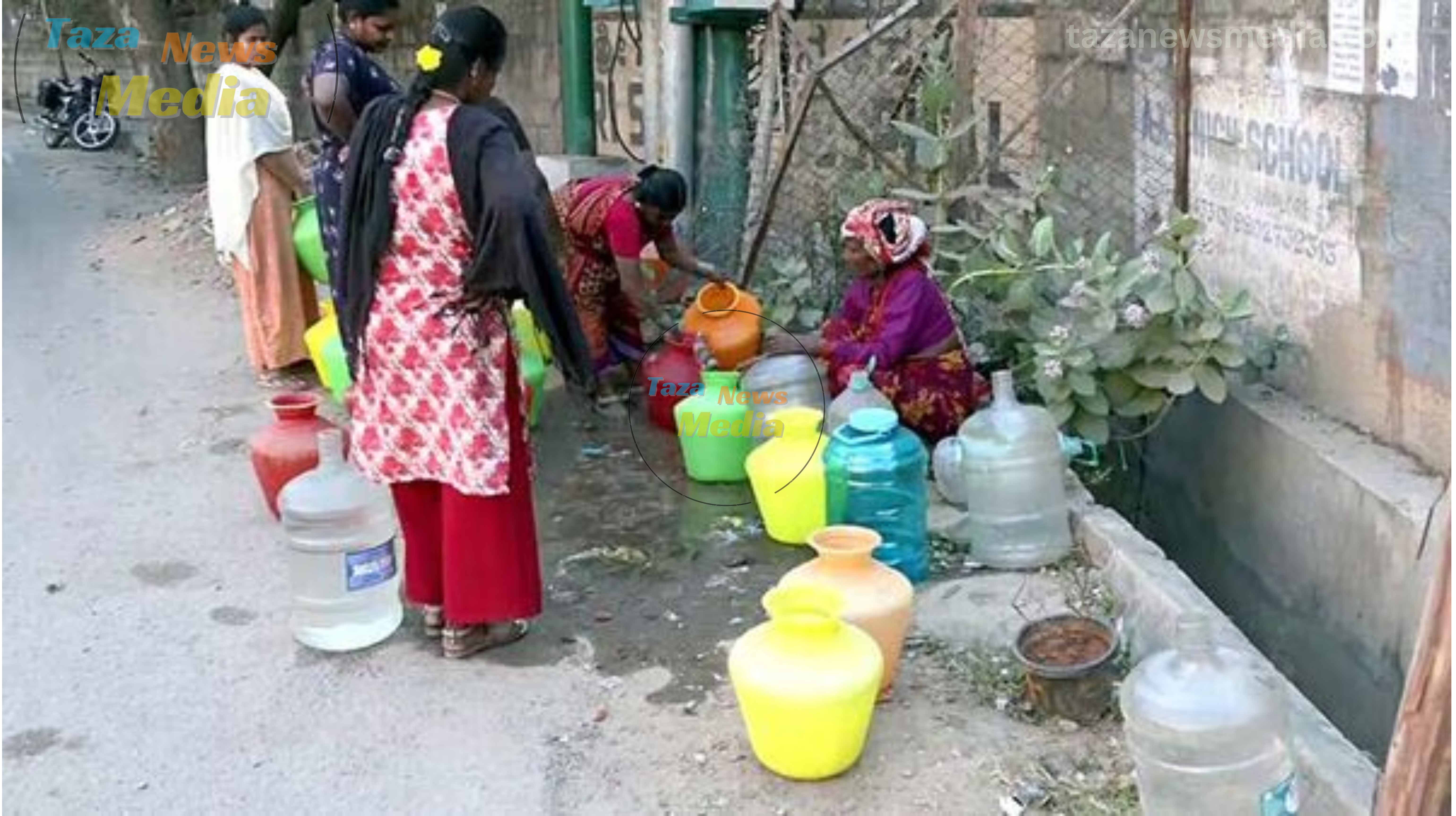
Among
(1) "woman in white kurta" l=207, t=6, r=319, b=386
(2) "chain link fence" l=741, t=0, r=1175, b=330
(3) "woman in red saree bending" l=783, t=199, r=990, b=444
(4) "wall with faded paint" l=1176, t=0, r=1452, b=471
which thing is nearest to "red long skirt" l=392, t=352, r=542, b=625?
(3) "woman in red saree bending" l=783, t=199, r=990, b=444

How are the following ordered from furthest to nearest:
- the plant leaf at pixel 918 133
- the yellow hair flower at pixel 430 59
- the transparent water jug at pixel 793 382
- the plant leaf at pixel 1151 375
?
the plant leaf at pixel 918 133 → the transparent water jug at pixel 793 382 → the plant leaf at pixel 1151 375 → the yellow hair flower at pixel 430 59

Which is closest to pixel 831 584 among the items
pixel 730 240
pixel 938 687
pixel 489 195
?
pixel 938 687

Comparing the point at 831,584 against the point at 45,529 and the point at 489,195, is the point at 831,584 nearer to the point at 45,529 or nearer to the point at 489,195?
the point at 489,195

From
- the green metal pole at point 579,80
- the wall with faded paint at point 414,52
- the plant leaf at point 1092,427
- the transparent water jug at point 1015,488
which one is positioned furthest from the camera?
the wall with faded paint at point 414,52

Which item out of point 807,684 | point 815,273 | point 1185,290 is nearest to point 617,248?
point 815,273

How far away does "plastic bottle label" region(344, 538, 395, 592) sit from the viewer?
4.20m

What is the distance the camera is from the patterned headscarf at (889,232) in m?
5.18

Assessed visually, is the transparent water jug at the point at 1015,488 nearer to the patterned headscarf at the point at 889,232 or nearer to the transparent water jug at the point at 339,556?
the patterned headscarf at the point at 889,232

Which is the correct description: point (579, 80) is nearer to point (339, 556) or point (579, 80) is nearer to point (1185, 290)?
point (1185, 290)

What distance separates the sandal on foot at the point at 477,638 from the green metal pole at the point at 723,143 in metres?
3.29

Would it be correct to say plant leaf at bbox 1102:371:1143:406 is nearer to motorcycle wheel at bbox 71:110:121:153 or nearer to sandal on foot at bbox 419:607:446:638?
sandal on foot at bbox 419:607:446:638

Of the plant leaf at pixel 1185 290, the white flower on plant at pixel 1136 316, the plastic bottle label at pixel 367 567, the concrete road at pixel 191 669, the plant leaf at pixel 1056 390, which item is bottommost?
the concrete road at pixel 191 669

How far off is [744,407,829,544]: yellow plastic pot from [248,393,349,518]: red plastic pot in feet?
4.36

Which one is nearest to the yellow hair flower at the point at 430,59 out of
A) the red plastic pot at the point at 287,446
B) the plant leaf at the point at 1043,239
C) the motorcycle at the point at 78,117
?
the red plastic pot at the point at 287,446
